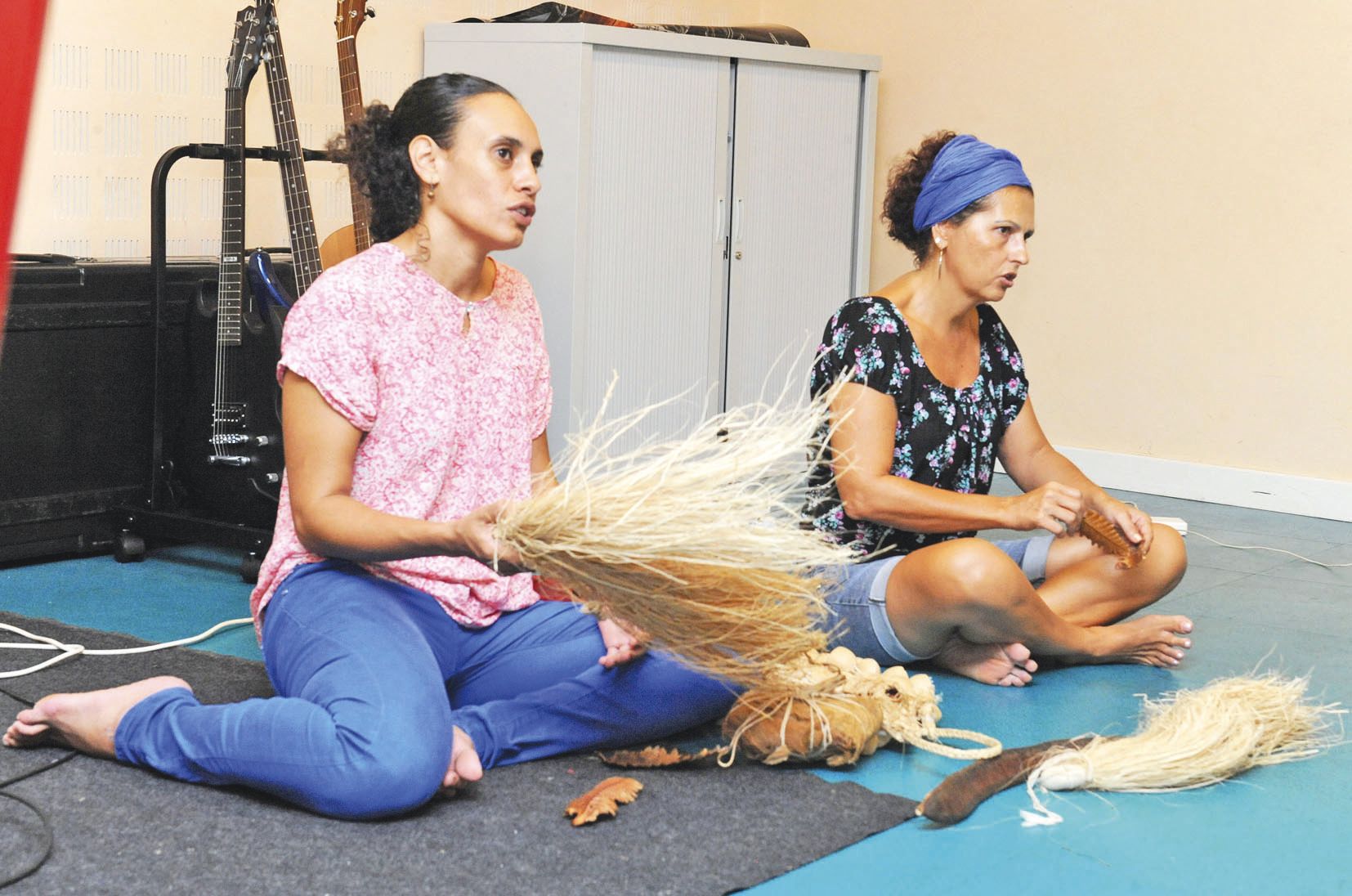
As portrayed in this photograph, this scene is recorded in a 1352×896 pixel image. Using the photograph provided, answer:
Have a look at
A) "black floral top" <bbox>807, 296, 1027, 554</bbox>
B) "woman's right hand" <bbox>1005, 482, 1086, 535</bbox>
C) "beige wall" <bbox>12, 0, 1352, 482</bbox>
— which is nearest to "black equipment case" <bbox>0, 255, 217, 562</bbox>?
"beige wall" <bbox>12, 0, 1352, 482</bbox>

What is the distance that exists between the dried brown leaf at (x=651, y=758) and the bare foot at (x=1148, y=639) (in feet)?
3.14

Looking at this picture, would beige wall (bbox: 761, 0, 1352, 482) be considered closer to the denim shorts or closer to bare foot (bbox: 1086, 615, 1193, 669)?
bare foot (bbox: 1086, 615, 1193, 669)

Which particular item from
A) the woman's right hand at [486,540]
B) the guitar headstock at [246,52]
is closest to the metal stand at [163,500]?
the guitar headstock at [246,52]

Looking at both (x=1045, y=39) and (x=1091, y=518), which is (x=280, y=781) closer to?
(x=1091, y=518)

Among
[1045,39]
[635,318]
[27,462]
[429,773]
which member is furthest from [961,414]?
[1045,39]

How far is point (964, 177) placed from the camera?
259 centimetres

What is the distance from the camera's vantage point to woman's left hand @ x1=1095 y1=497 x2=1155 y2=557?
102 inches

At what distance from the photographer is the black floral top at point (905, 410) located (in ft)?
8.40

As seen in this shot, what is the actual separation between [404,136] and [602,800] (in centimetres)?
99

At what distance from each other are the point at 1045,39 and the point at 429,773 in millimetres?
4009

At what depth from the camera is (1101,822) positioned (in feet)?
6.34

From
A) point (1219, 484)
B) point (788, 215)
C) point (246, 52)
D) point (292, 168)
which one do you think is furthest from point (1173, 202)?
point (246, 52)

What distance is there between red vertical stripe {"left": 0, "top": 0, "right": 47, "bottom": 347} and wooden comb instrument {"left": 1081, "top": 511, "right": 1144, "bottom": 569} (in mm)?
2348

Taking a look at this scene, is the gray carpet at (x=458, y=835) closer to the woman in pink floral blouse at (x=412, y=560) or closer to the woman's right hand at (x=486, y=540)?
the woman in pink floral blouse at (x=412, y=560)
